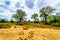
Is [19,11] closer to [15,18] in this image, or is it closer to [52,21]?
[15,18]

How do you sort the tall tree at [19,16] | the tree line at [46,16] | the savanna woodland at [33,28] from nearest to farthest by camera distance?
the savanna woodland at [33,28] → the tree line at [46,16] → the tall tree at [19,16]

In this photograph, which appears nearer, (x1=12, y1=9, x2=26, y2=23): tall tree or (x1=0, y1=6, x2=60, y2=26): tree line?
(x1=0, y1=6, x2=60, y2=26): tree line

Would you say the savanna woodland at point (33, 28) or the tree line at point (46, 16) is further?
the tree line at point (46, 16)

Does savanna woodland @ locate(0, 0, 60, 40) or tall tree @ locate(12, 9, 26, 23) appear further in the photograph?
tall tree @ locate(12, 9, 26, 23)

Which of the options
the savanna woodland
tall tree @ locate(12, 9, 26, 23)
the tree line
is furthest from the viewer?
tall tree @ locate(12, 9, 26, 23)

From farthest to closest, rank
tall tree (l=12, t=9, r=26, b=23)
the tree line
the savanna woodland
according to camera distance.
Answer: tall tree (l=12, t=9, r=26, b=23), the tree line, the savanna woodland

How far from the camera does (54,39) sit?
28.8 ft

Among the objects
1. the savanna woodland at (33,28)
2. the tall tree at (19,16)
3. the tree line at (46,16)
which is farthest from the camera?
the tall tree at (19,16)

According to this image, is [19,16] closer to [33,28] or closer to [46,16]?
[46,16]

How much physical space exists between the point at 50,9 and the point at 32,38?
67.2 ft

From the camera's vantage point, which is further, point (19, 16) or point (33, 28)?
point (19, 16)

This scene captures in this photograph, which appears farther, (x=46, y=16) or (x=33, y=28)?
(x=46, y=16)

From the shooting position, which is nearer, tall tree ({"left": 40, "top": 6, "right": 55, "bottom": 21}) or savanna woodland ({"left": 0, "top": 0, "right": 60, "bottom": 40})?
savanna woodland ({"left": 0, "top": 0, "right": 60, "bottom": 40})

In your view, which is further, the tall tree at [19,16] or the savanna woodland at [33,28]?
the tall tree at [19,16]
